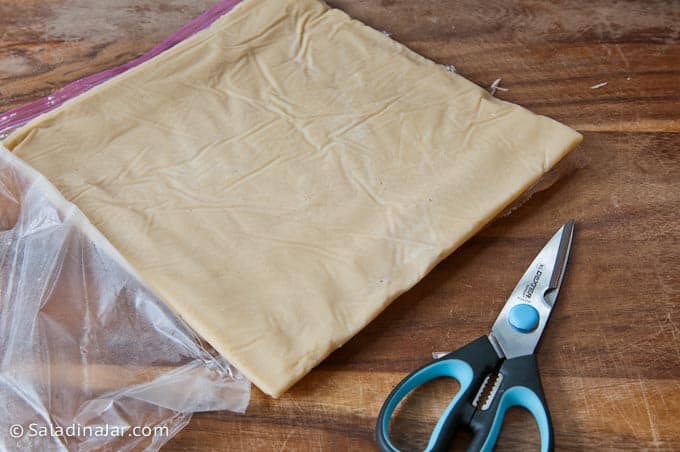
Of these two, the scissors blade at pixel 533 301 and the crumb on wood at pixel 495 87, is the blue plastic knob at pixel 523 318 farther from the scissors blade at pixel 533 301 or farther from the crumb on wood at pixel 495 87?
the crumb on wood at pixel 495 87

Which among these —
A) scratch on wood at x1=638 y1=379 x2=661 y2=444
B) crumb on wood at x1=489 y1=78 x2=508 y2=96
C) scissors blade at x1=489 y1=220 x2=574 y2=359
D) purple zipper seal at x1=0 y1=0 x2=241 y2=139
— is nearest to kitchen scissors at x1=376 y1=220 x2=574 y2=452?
scissors blade at x1=489 y1=220 x2=574 y2=359

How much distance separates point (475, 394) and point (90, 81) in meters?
0.63

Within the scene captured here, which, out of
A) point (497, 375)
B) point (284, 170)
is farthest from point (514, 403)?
point (284, 170)

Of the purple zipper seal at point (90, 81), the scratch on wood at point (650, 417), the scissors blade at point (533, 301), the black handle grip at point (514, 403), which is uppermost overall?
the purple zipper seal at point (90, 81)

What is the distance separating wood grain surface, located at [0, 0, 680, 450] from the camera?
605 mm

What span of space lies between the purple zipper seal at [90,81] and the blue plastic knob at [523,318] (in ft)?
1.97

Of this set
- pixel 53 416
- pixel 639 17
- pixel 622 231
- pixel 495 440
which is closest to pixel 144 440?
pixel 53 416

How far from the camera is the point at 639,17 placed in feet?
3.33

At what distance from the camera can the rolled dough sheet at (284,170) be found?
645mm

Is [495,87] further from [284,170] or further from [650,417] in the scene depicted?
[650,417]

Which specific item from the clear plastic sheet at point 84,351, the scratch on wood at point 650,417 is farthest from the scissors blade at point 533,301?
the clear plastic sheet at point 84,351

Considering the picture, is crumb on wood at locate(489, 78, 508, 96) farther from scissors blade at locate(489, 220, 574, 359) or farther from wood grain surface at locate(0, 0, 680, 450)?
scissors blade at locate(489, 220, 574, 359)

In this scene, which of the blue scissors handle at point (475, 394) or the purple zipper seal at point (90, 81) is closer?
the blue scissors handle at point (475, 394)

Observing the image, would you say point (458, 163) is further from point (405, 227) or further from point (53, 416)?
point (53, 416)
